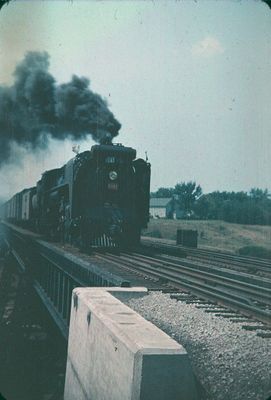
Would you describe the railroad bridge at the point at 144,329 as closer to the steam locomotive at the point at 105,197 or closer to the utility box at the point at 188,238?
the steam locomotive at the point at 105,197

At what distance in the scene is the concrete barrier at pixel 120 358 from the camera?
13.3ft

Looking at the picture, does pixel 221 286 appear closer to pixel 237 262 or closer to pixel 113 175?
pixel 237 262

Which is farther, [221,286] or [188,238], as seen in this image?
[188,238]

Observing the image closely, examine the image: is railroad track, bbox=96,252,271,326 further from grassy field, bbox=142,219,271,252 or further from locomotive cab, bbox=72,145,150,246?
grassy field, bbox=142,219,271,252

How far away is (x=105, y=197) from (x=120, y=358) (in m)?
→ 12.7

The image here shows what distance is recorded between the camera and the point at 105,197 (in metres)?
17.1

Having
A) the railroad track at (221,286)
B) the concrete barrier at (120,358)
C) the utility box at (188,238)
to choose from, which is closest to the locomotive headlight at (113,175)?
the railroad track at (221,286)

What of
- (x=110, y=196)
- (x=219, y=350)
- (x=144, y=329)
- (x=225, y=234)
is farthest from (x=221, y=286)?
(x=225, y=234)

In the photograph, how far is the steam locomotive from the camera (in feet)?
54.8

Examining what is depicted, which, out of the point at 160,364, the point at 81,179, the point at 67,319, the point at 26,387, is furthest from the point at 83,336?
the point at 81,179

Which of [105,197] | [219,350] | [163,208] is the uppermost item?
[163,208]

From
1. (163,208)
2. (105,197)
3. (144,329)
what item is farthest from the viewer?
(163,208)

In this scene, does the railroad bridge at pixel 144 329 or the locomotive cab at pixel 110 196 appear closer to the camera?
the railroad bridge at pixel 144 329

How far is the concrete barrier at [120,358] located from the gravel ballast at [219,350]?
1.19ft
